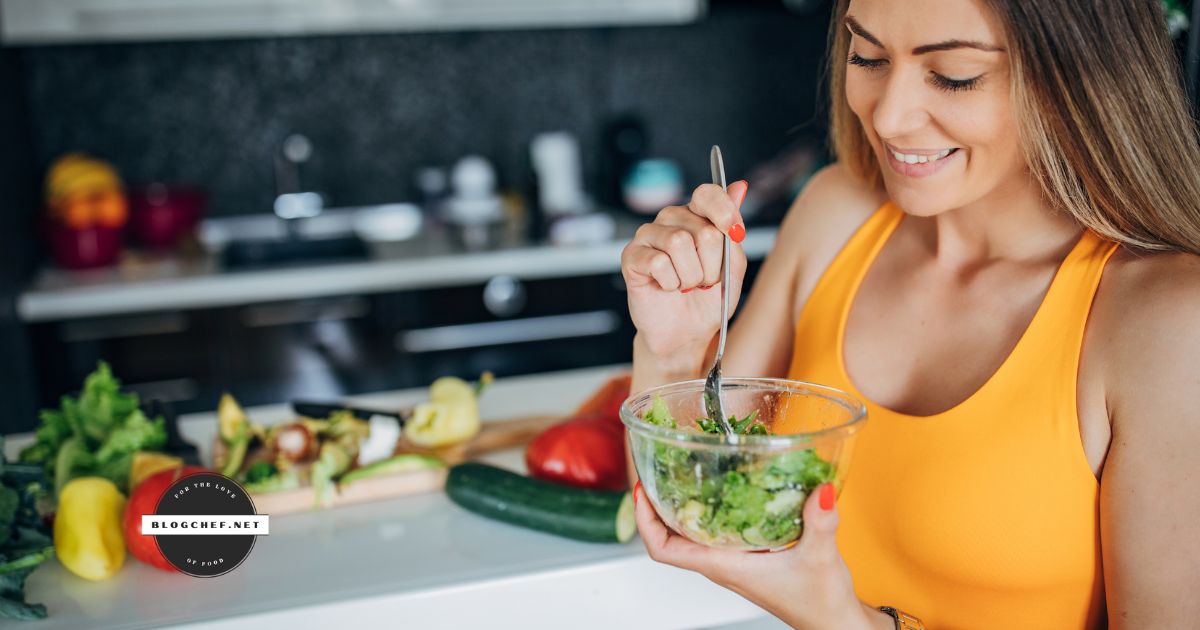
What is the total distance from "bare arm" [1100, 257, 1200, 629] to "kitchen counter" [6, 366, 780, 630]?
0.46 metres

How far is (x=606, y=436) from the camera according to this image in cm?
143

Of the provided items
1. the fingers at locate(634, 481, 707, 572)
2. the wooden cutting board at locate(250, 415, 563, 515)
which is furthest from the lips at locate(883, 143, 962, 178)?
the wooden cutting board at locate(250, 415, 563, 515)

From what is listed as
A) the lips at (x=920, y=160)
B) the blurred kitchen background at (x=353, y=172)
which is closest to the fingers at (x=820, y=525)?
the lips at (x=920, y=160)

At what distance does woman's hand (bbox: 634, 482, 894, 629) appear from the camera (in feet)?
3.00

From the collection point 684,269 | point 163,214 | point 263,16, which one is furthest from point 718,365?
point 163,214

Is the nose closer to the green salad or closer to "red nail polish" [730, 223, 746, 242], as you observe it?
"red nail polish" [730, 223, 746, 242]

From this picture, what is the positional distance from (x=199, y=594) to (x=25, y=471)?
25 cm

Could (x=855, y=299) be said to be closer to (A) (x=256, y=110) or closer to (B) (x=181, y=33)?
(B) (x=181, y=33)

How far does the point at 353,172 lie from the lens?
11.0ft

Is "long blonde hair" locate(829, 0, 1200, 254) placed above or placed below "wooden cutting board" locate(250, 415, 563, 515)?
above

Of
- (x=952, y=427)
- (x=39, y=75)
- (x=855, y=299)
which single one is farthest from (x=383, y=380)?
(x=952, y=427)

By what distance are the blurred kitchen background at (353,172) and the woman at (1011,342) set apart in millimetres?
1723

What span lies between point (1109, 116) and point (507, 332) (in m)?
2.08

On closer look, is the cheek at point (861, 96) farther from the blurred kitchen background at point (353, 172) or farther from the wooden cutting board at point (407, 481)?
the blurred kitchen background at point (353, 172)
